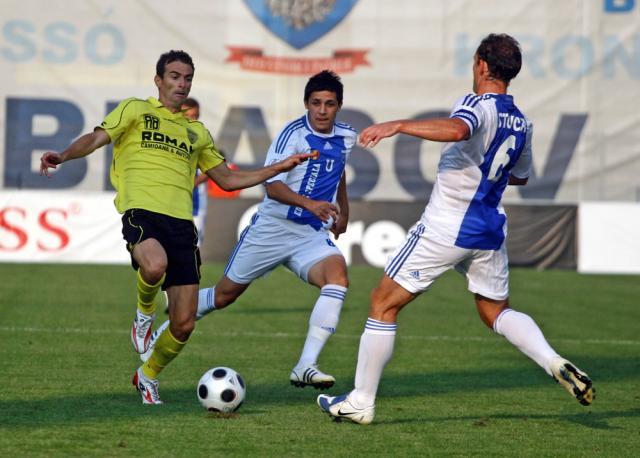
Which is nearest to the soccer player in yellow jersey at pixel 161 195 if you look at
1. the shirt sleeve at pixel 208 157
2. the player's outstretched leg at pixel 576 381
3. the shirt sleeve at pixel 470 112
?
the shirt sleeve at pixel 208 157

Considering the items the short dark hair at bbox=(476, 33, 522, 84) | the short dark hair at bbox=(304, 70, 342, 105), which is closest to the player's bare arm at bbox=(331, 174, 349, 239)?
the short dark hair at bbox=(304, 70, 342, 105)

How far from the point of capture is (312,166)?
8.54 meters

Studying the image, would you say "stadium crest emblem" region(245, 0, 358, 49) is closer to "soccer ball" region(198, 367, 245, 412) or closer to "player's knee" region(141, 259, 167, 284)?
"player's knee" region(141, 259, 167, 284)

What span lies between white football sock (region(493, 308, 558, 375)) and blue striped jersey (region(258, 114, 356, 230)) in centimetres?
206

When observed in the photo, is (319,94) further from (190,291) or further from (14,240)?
(14,240)

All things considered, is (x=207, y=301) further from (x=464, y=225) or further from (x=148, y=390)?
(x=464, y=225)

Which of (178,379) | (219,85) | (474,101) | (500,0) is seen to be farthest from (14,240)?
(474,101)

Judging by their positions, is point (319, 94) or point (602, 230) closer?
point (319, 94)

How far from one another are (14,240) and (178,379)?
1293 centimetres

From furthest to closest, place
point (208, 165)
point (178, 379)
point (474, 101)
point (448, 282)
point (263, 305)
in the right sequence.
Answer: point (448, 282)
point (263, 305)
point (178, 379)
point (208, 165)
point (474, 101)

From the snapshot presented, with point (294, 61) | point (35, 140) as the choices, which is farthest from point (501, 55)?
point (35, 140)

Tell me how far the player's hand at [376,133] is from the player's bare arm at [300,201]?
1522 mm

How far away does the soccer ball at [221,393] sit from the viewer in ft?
22.4

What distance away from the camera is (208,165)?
766 centimetres
